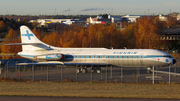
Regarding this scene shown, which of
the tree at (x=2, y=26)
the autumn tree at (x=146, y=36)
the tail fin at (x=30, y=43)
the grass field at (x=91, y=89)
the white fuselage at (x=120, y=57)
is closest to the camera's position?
the grass field at (x=91, y=89)

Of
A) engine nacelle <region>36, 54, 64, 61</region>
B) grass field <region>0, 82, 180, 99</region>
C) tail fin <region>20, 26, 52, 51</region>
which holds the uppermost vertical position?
tail fin <region>20, 26, 52, 51</region>

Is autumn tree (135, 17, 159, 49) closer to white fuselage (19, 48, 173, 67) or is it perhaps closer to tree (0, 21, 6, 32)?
white fuselage (19, 48, 173, 67)

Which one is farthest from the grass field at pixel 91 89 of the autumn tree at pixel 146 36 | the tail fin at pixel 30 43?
the autumn tree at pixel 146 36

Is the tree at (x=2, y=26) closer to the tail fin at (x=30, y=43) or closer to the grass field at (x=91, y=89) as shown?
the tail fin at (x=30, y=43)

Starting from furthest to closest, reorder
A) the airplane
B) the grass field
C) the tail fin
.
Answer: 1. the tail fin
2. the airplane
3. the grass field

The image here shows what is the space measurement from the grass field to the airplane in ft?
35.1

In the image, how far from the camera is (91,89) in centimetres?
2917

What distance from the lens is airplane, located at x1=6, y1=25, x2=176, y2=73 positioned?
4209cm

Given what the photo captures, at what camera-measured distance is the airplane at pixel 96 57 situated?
42.1m

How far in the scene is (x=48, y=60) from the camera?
4544 cm

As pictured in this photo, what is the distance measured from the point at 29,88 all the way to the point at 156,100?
12.8 metres

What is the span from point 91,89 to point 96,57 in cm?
1488

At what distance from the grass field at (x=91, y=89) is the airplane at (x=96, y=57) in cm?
1069

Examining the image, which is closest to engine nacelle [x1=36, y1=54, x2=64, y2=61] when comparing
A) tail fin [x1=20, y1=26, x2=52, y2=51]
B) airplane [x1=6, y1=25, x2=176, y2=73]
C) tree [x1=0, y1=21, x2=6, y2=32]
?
airplane [x1=6, y1=25, x2=176, y2=73]
